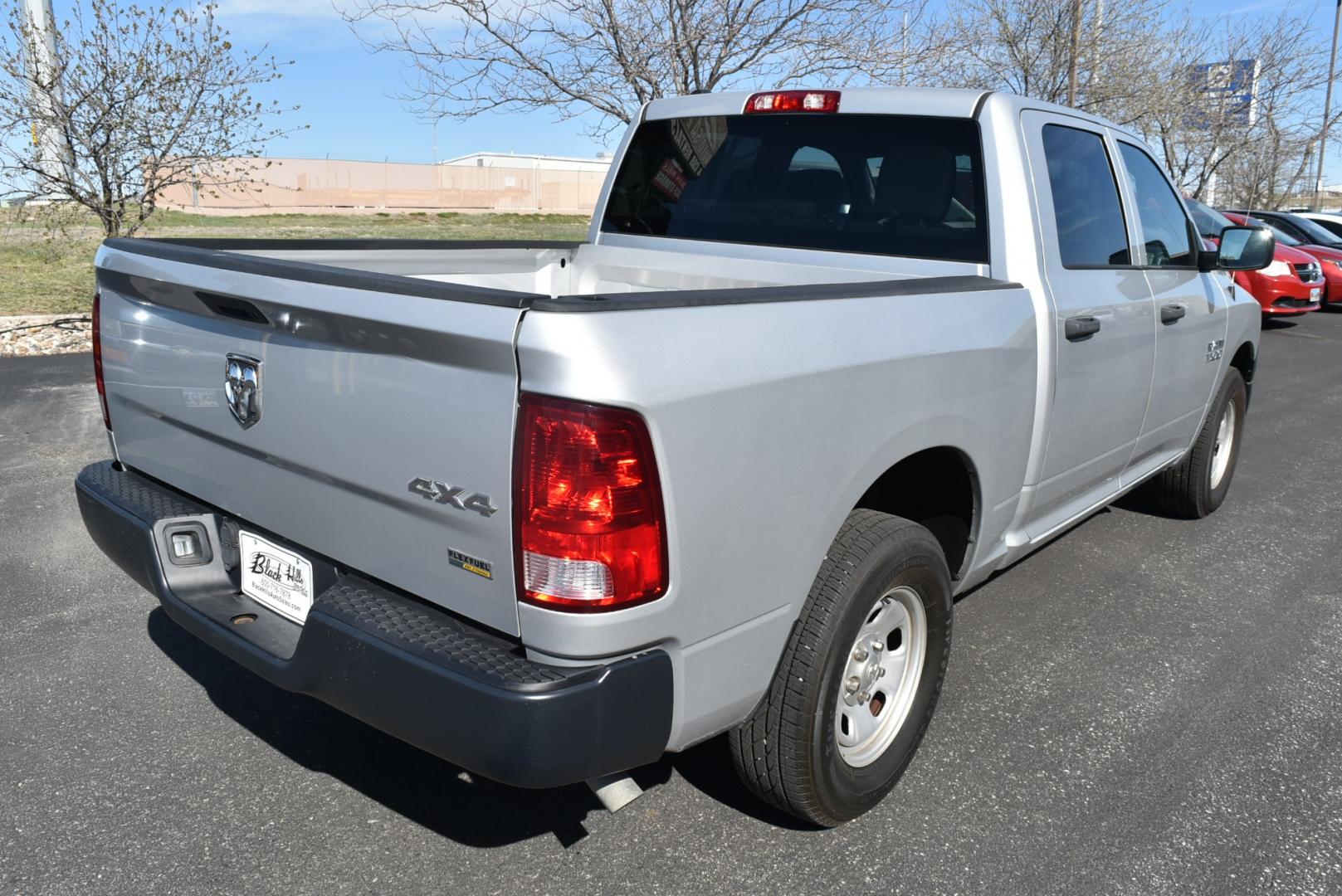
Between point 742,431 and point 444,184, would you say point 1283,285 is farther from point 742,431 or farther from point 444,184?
point 444,184

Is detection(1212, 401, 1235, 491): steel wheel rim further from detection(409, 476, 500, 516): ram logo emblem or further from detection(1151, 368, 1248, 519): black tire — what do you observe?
detection(409, 476, 500, 516): ram logo emblem

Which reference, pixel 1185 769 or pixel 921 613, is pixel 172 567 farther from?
pixel 1185 769

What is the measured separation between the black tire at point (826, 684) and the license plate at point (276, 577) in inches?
42.6

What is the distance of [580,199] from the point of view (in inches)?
2837

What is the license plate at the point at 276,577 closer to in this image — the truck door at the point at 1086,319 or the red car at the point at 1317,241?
the truck door at the point at 1086,319

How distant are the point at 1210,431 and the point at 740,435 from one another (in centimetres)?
397

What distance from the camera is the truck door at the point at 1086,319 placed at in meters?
3.39

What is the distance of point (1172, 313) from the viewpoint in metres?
4.16

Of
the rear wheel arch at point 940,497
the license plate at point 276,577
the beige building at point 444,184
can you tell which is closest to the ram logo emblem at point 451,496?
the license plate at point 276,577

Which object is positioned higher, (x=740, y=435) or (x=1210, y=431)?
(x=740, y=435)

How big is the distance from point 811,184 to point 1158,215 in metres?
1.62

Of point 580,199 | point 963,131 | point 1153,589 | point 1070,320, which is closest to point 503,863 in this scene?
point 1070,320

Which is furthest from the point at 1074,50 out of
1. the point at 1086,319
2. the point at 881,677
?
the point at 881,677

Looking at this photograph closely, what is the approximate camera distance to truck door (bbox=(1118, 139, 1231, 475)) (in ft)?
13.7
